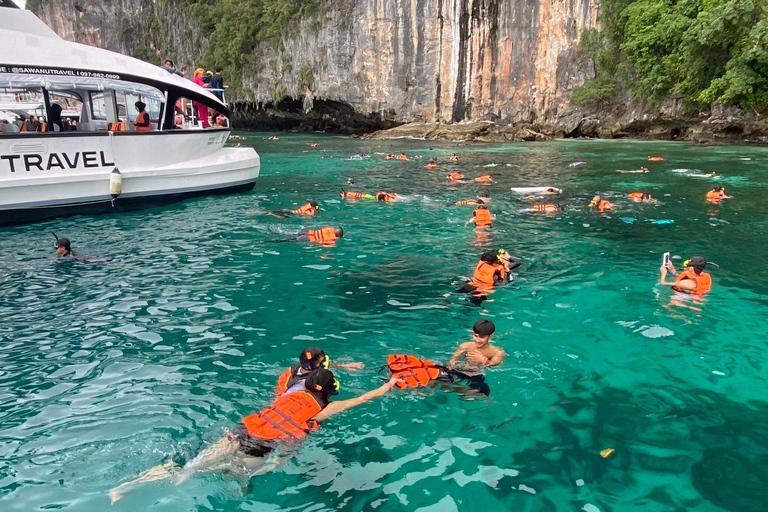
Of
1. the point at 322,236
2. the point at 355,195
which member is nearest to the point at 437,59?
the point at 355,195

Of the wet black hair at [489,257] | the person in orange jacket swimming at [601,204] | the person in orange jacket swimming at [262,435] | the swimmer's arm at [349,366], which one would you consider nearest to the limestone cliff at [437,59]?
the person in orange jacket swimming at [601,204]

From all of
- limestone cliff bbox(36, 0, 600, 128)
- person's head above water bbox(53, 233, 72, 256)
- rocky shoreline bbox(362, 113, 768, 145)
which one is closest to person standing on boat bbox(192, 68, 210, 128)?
person's head above water bbox(53, 233, 72, 256)

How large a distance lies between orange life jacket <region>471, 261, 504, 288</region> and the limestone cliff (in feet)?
124

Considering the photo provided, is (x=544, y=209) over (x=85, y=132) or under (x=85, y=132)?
under

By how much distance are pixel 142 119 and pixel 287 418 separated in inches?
485

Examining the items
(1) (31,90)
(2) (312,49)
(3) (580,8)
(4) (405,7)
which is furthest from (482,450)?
(2) (312,49)

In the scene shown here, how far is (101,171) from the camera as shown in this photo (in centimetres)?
1362

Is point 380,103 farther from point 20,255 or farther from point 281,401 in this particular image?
point 281,401

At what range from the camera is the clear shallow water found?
4383 millimetres

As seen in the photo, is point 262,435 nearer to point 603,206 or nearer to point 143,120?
point 143,120

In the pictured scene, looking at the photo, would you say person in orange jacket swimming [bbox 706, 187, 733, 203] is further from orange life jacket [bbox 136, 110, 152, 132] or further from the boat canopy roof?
orange life jacket [bbox 136, 110, 152, 132]

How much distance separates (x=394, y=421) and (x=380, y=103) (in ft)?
151

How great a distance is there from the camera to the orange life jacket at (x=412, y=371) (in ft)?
18.3

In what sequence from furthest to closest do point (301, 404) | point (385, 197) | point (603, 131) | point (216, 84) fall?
point (603, 131) < point (216, 84) < point (385, 197) < point (301, 404)
